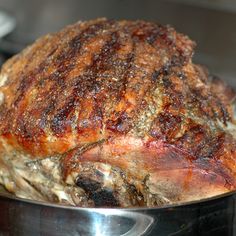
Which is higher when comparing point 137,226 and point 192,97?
point 192,97

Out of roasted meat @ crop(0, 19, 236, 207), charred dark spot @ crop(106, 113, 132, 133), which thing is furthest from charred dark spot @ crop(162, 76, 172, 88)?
charred dark spot @ crop(106, 113, 132, 133)

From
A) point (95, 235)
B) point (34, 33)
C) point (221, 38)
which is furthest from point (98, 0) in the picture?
point (95, 235)

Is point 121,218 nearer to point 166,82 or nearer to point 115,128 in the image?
point 115,128

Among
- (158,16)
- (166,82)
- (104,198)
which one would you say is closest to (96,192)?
(104,198)

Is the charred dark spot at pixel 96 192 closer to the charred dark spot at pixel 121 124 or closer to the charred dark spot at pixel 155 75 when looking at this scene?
the charred dark spot at pixel 121 124

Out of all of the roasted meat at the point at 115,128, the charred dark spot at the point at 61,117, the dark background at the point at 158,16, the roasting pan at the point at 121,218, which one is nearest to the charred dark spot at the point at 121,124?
the roasted meat at the point at 115,128

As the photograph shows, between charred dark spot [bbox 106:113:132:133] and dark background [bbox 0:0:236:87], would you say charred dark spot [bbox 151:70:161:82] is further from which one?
dark background [bbox 0:0:236:87]

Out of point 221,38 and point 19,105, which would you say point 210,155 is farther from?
point 221,38
